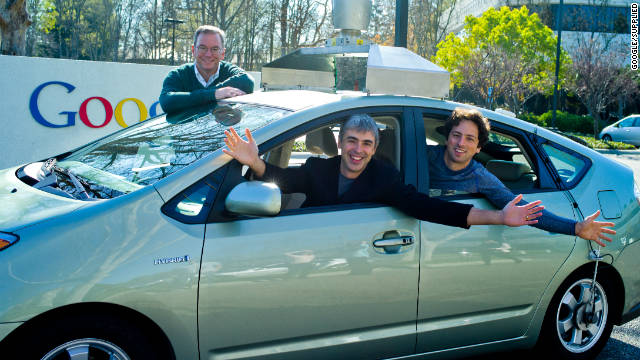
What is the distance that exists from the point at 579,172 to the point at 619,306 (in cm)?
91

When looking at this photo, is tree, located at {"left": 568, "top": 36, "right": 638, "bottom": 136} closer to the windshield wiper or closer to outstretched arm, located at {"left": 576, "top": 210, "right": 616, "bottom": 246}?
outstretched arm, located at {"left": 576, "top": 210, "right": 616, "bottom": 246}

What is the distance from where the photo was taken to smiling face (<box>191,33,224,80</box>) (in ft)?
14.4

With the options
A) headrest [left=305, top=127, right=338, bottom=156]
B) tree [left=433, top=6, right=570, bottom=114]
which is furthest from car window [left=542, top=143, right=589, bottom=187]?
tree [left=433, top=6, right=570, bottom=114]

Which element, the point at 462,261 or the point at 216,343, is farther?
the point at 462,261

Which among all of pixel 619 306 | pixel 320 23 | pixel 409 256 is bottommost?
pixel 619 306

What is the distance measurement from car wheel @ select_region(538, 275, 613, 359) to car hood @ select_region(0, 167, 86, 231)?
2733 mm

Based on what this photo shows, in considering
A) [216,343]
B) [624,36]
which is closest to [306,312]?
[216,343]

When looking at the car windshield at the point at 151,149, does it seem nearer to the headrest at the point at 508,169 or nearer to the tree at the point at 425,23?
the headrest at the point at 508,169

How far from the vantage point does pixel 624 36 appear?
157 feet

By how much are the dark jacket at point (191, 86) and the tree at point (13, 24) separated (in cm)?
1144

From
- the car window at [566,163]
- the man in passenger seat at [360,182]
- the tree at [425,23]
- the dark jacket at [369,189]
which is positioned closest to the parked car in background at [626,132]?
the car window at [566,163]

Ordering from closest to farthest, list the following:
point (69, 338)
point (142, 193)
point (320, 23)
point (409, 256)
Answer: point (69, 338) < point (142, 193) < point (409, 256) < point (320, 23)

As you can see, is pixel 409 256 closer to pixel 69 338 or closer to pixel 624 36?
pixel 69 338

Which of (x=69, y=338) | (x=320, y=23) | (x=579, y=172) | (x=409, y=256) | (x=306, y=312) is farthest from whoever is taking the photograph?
(x=320, y=23)
